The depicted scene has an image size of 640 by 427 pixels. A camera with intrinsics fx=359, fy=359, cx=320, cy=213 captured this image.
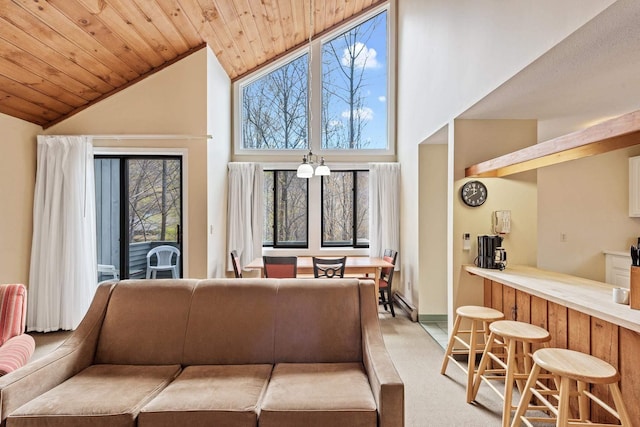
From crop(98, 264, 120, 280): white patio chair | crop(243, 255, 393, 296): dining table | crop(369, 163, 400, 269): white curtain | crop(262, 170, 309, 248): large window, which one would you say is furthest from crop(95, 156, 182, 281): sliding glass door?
crop(369, 163, 400, 269): white curtain

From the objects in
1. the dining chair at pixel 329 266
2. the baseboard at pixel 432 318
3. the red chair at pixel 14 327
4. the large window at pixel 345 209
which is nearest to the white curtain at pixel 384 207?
the large window at pixel 345 209

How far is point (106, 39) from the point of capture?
135 inches

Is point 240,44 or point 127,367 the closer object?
point 127,367

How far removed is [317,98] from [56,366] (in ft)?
16.2

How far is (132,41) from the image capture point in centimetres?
365

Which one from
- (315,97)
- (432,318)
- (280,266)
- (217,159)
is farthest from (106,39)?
(432,318)

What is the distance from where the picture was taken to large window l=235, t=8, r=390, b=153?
19.0 feet

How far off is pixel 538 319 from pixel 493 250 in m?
0.63

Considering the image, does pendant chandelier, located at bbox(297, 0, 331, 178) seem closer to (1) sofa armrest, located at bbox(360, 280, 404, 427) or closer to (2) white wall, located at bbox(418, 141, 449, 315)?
(2) white wall, located at bbox(418, 141, 449, 315)

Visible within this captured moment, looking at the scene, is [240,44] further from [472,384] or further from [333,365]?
[472,384]

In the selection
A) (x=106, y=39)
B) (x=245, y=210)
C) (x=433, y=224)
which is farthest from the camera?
(x=245, y=210)

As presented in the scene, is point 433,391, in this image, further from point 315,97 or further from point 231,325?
point 315,97

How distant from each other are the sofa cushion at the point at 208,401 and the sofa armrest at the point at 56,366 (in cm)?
58

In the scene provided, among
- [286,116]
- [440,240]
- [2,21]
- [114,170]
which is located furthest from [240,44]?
[440,240]
